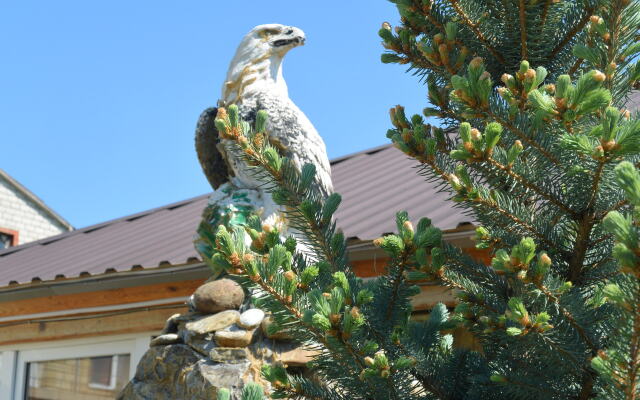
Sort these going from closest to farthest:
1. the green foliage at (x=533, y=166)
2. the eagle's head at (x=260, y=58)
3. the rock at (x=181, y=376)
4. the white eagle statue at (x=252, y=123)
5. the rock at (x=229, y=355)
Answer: the green foliage at (x=533, y=166), the rock at (x=181, y=376), the rock at (x=229, y=355), the white eagle statue at (x=252, y=123), the eagle's head at (x=260, y=58)

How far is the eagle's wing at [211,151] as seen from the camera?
4.61 meters

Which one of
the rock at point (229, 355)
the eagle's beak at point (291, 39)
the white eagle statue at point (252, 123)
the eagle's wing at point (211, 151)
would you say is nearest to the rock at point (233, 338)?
the rock at point (229, 355)

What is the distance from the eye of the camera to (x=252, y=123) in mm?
4246

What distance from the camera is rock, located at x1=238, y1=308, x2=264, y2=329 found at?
3.81m

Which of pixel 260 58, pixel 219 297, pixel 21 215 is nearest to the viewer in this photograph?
pixel 219 297

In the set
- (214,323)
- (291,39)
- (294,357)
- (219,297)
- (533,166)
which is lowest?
(294,357)

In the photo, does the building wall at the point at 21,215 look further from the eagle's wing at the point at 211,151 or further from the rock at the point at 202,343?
the rock at the point at 202,343

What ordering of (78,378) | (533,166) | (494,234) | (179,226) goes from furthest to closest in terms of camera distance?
(179,226)
(78,378)
(494,234)
(533,166)

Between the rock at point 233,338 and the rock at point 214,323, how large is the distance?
64 mm

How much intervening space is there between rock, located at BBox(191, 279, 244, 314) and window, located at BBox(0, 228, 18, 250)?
15763mm

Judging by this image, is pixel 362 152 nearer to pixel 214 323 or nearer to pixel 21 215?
pixel 214 323

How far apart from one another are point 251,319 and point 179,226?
5.46 metres

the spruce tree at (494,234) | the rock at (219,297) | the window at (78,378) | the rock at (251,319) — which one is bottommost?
the window at (78,378)

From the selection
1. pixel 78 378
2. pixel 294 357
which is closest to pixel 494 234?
pixel 294 357
